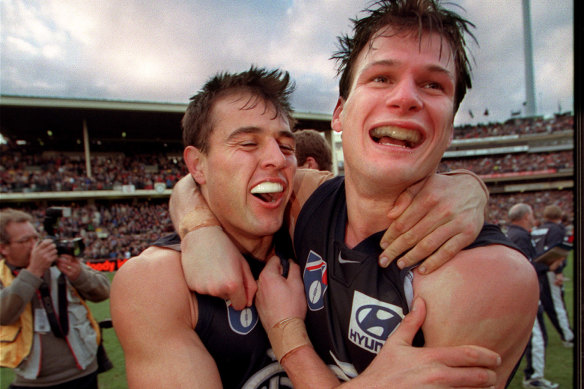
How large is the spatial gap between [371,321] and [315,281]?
1.30 ft

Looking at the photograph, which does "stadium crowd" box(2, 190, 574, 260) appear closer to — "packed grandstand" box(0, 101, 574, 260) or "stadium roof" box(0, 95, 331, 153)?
"packed grandstand" box(0, 101, 574, 260)

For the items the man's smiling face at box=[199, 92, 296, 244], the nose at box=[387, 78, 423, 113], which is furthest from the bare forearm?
the nose at box=[387, 78, 423, 113]

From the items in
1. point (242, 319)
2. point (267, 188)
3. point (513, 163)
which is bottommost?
point (513, 163)

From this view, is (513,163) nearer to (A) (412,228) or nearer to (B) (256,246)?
(B) (256,246)

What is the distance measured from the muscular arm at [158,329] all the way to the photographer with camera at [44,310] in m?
2.31

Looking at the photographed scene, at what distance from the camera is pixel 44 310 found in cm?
360

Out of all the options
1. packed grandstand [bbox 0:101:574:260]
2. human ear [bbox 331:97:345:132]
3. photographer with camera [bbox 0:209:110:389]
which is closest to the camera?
human ear [bbox 331:97:345:132]

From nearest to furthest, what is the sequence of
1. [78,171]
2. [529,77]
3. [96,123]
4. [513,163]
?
[96,123] < [78,171] < [529,77] < [513,163]

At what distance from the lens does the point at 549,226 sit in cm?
711

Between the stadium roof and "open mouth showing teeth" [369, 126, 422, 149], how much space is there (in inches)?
916

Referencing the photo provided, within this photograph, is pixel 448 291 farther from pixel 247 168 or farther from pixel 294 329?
pixel 247 168

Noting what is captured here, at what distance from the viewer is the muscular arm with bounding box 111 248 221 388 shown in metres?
1.58

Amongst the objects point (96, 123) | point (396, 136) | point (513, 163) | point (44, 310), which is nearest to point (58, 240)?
point (44, 310)

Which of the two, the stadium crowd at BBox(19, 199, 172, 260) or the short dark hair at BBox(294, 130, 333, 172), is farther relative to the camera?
the stadium crowd at BBox(19, 199, 172, 260)
